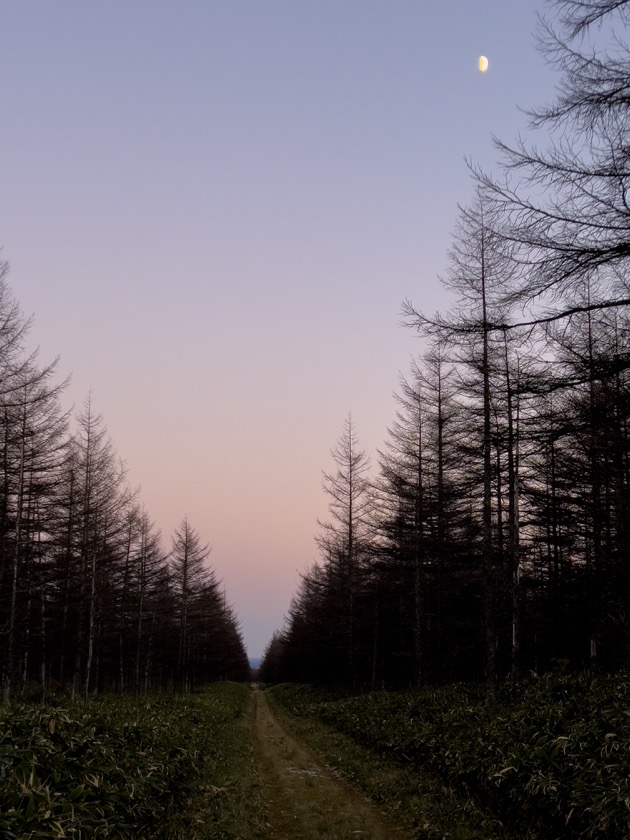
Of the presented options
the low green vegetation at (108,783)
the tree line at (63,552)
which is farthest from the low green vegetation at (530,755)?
the tree line at (63,552)

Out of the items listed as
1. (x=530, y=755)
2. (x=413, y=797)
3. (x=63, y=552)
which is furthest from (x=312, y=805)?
(x=63, y=552)

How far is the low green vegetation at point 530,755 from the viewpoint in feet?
21.0

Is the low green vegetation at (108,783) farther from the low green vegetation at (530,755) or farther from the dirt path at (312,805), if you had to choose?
the low green vegetation at (530,755)

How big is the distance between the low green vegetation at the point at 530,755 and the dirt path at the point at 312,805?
500mm

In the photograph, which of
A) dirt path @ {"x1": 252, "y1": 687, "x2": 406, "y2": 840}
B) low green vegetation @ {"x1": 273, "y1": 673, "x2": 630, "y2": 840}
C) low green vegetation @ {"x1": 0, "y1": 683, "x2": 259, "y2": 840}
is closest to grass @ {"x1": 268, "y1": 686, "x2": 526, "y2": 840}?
low green vegetation @ {"x1": 273, "y1": 673, "x2": 630, "y2": 840}

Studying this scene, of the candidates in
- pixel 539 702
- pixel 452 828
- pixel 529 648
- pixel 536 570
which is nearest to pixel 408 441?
pixel 536 570

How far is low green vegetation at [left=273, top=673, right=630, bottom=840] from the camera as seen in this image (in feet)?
21.0

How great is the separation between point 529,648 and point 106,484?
23159 mm

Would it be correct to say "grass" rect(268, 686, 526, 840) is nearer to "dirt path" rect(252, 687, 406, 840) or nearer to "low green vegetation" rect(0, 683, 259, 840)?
"dirt path" rect(252, 687, 406, 840)

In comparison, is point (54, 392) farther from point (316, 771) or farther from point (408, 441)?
point (408, 441)

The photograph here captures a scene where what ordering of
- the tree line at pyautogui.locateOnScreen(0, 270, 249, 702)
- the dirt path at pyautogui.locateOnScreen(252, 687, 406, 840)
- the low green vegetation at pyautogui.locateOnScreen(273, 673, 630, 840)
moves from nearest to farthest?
the low green vegetation at pyautogui.locateOnScreen(273, 673, 630, 840)
the dirt path at pyautogui.locateOnScreen(252, 687, 406, 840)
the tree line at pyautogui.locateOnScreen(0, 270, 249, 702)

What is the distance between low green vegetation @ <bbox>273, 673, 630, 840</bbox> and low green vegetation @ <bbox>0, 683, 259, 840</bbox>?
2.76 m

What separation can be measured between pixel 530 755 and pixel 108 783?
19.3ft

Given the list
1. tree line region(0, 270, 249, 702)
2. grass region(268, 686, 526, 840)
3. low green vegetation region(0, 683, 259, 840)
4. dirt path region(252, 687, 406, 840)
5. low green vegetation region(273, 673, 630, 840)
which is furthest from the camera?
tree line region(0, 270, 249, 702)
